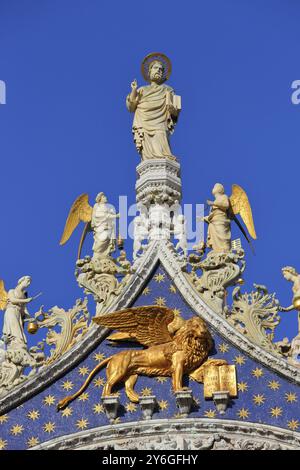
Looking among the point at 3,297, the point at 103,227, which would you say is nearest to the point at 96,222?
the point at 103,227

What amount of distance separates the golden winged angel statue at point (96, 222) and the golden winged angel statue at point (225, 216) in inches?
60.2

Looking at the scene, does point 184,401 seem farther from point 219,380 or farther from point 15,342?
point 15,342

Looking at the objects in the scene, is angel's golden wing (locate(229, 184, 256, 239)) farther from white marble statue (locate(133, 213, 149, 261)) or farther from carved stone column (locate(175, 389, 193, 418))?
carved stone column (locate(175, 389, 193, 418))

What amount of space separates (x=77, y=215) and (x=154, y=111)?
2.28 meters

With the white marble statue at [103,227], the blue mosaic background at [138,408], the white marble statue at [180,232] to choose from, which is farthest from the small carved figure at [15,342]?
the white marble statue at [180,232]

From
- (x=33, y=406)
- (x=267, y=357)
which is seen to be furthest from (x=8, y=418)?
(x=267, y=357)

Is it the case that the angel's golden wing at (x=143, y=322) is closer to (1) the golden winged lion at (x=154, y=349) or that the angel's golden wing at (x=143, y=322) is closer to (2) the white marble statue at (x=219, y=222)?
(1) the golden winged lion at (x=154, y=349)

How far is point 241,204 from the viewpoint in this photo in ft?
83.5

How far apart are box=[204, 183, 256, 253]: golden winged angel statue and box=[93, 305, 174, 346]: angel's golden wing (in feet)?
5.42

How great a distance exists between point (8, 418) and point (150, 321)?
2.53m

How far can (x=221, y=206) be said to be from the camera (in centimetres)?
2516

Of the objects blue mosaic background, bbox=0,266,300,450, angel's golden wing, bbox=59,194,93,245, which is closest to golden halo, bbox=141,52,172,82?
angel's golden wing, bbox=59,194,93,245

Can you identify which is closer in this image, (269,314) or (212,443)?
(212,443)
